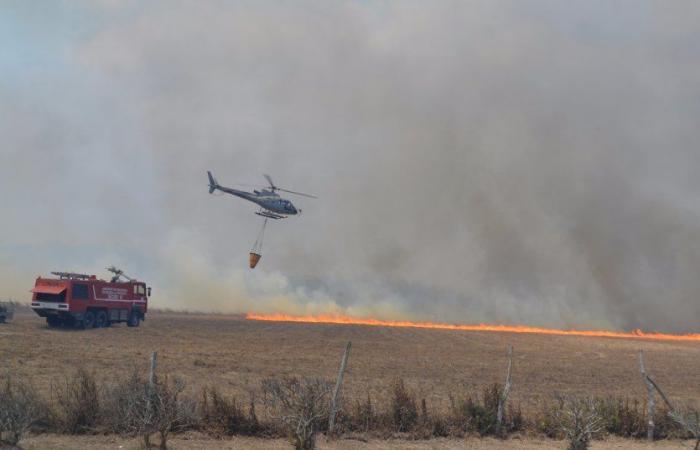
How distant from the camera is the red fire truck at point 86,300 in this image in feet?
161

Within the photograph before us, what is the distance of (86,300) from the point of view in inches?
1988

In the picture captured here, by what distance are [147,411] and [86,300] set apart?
37.0 m

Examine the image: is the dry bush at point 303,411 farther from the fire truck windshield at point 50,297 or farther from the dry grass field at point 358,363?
the fire truck windshield at point 50,297

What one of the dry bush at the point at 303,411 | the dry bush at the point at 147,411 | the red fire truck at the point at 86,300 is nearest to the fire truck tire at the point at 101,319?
the red fire truck at the point at 86,300

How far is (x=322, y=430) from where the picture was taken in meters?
18.7

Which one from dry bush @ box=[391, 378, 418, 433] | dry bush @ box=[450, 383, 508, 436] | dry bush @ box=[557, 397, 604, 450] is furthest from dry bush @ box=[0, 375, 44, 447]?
dry bush @ box=[557, 397, 604, 450]

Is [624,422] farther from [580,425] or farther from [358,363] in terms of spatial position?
[358,363]

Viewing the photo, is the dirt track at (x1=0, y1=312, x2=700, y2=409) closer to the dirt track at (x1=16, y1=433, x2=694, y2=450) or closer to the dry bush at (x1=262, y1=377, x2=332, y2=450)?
the dirt track at (x1=16, y1=433, x2=694, y2=450)

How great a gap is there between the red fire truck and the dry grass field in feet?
5.28

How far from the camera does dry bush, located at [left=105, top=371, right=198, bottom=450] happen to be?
646 inches

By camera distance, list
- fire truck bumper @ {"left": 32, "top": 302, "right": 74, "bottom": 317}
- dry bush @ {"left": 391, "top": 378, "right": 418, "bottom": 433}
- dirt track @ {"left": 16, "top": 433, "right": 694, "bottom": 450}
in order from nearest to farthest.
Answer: dirt track @ {"left": 16, "top": 433, "right": 694, "bottom": 450}, dry bush @ {"left": 391, "top": 378, "right": 418, "bottom": 433}, fire truck bumper @ {"left": 32, "top": 302, "right": 74, "bottom": 317}

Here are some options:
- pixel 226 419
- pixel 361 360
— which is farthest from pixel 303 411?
pixel 361 360

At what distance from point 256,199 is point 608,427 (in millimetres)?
39958

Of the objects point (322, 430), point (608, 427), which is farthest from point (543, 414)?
point (322, 430)
